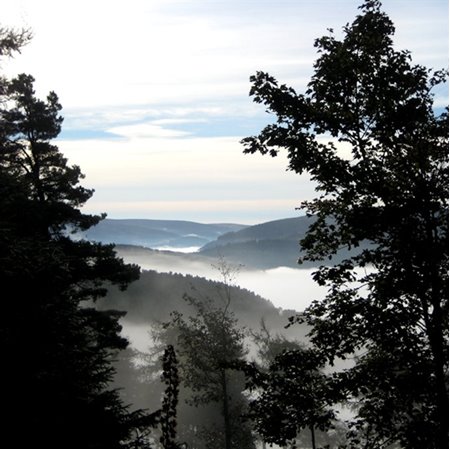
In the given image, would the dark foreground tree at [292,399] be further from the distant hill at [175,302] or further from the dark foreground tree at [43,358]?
the distant hill at [175,302]

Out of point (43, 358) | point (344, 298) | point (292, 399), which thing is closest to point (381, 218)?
point (344, 298)

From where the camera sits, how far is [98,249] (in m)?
17.2

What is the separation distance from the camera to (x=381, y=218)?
7938mm

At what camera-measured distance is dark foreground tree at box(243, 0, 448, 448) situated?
7.69m

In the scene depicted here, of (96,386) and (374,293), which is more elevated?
(374,293)

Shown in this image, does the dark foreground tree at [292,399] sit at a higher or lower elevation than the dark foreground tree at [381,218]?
lower

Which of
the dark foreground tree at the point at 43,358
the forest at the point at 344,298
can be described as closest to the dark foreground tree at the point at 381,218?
the forest at the point at 344,298

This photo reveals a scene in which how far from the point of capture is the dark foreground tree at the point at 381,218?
769 centimetres

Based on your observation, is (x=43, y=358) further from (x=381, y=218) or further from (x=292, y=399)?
(x=381, y=218)

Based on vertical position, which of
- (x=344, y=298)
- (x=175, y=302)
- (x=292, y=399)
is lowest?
(x=175, y=302)

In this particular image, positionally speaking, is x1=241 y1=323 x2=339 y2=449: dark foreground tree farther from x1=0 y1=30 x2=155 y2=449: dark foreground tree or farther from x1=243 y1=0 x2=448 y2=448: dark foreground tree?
x1=0 y1=30 x2=155 y2=449: dark foreground tree

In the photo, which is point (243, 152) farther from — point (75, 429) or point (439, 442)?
point (75, 429)

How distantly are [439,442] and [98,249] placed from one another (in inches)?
504

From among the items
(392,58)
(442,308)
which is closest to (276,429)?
(442,308)
